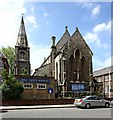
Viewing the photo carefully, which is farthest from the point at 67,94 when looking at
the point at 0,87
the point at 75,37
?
the point at 0,87

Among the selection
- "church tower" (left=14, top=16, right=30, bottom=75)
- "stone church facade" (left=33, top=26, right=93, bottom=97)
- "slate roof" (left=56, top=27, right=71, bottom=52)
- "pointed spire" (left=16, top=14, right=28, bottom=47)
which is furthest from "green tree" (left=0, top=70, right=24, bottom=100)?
"pointed spire" (left=16, top=14, right=28, bottom=47)

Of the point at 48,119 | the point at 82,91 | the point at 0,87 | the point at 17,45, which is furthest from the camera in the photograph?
the point at 17,45

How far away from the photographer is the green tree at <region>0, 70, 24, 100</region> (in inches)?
1299

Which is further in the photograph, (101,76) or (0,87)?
(101,76)

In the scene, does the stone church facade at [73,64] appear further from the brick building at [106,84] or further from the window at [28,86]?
the window at [28,86]

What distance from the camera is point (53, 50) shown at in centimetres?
6066

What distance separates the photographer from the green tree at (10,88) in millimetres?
33000

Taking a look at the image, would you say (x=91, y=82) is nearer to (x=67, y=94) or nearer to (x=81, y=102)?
(x=67, y=94)

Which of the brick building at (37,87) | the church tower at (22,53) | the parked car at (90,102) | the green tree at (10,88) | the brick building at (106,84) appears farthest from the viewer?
the church tower at (22,53)

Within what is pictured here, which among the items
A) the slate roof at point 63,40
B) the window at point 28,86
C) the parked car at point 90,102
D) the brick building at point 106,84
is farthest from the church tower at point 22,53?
the parked car at point 90,102

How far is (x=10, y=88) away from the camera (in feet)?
110

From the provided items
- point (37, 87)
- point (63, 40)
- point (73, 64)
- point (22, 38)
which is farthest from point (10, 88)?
point (22, 38)

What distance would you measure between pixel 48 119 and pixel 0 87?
18.5m

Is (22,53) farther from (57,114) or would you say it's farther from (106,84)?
(57,114)
